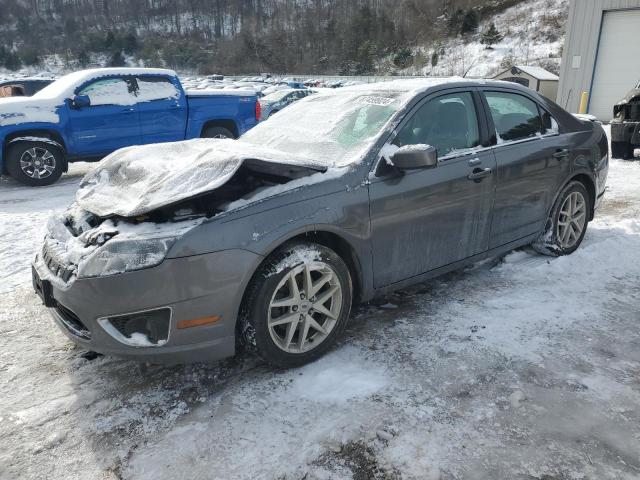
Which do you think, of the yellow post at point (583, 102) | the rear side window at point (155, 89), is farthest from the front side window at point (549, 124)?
the yellow post at point (583, 102)

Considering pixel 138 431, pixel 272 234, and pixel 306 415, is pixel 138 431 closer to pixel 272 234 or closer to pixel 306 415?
pixel 306 415

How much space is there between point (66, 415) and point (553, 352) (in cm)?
278

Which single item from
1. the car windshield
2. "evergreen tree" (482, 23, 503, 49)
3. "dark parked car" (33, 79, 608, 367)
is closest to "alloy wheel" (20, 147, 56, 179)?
"dark parked car" (33, 79, 608, 367)

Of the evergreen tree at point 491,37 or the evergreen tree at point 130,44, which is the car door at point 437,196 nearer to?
A: the evergreen tree at point 491,37

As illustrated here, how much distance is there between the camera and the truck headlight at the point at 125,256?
7.44 ft

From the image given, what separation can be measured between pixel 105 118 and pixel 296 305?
22.8ft

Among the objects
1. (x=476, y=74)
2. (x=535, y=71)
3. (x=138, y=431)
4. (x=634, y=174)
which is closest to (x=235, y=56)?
(x=476, y=74)

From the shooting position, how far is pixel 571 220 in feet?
14.5

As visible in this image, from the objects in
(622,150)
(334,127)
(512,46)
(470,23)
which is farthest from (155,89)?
(470,23)

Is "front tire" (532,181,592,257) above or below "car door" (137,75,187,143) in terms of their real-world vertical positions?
below

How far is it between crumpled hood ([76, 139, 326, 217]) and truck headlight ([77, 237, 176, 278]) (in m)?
0.20

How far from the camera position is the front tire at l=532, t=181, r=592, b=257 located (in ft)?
13.9

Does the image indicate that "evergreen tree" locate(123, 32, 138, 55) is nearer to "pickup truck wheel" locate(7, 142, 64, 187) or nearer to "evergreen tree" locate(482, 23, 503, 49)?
"evergreen tree" locate(482, 23, 503, 49)

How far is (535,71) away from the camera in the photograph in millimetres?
24891
